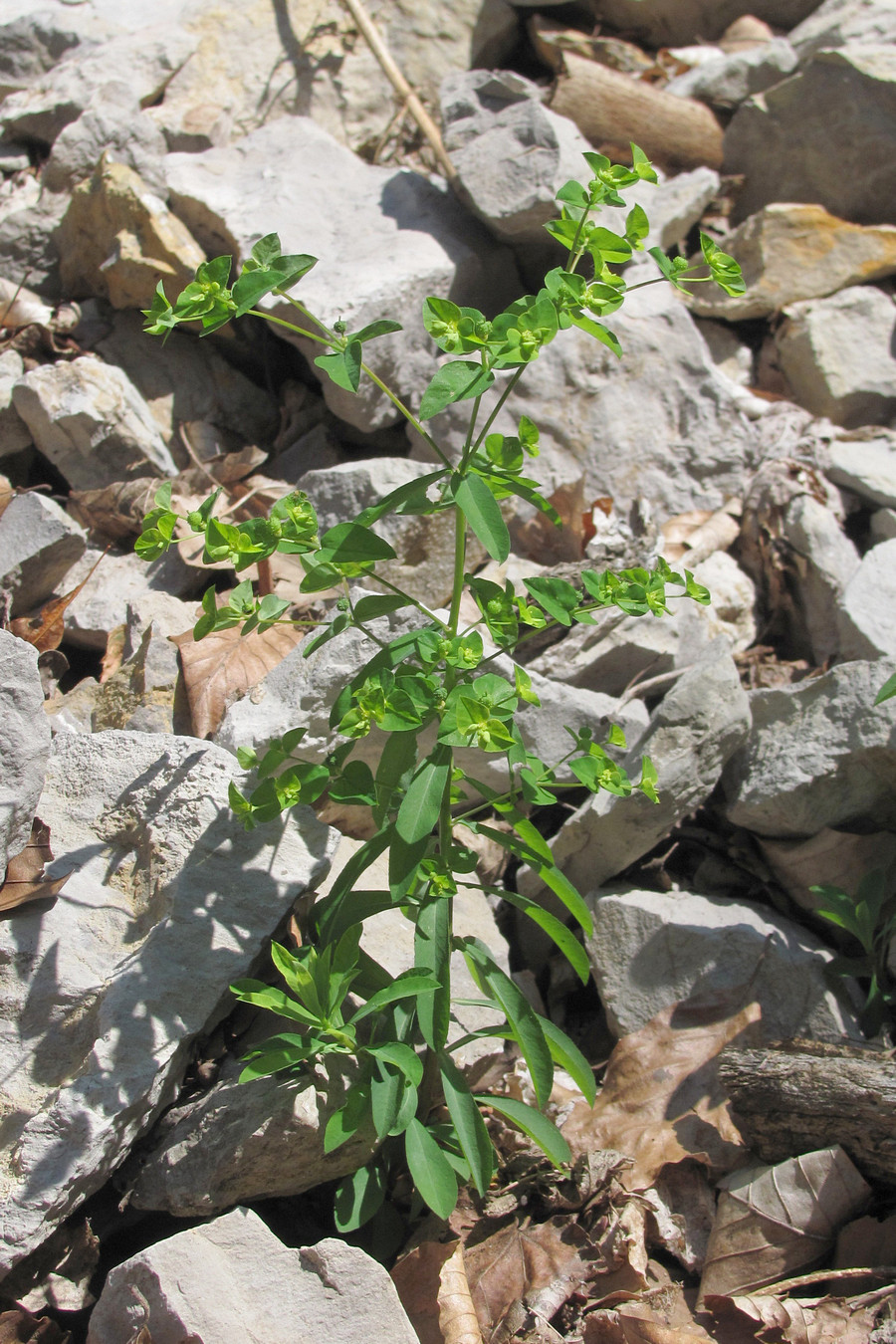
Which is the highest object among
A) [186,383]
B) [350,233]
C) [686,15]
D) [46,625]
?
[686,15]

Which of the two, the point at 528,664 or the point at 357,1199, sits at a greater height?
the point at 528,664

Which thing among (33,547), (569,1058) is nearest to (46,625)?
(33,547)

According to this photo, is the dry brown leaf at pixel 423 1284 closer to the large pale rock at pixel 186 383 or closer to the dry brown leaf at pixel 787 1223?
the dry brown leaf at pixel 787 1223

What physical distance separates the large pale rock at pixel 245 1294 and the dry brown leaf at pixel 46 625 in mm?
1820

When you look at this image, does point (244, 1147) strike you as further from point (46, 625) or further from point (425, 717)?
point (46, 625)

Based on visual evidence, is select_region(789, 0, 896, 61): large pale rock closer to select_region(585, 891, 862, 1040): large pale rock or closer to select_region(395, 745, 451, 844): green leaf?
select_region(585, 891, 862, 1040): large pale rock

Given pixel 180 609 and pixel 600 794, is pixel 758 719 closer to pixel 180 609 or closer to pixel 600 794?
pixel 600 794

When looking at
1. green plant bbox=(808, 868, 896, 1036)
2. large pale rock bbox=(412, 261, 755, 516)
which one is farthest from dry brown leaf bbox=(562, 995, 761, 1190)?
large pale rock bbox=(412, 261, 755, 516)

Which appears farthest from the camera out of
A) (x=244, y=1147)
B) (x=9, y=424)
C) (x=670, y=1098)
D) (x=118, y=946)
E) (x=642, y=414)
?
(x=642, y=414)

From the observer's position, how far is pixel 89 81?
434 cm

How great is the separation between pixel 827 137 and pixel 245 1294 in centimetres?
515

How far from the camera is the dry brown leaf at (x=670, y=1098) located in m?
2.53

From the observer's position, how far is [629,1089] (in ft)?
8.72

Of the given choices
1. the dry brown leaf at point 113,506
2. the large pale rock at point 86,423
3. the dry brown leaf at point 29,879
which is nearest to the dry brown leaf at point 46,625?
the dry brown leaf at point 113,506
